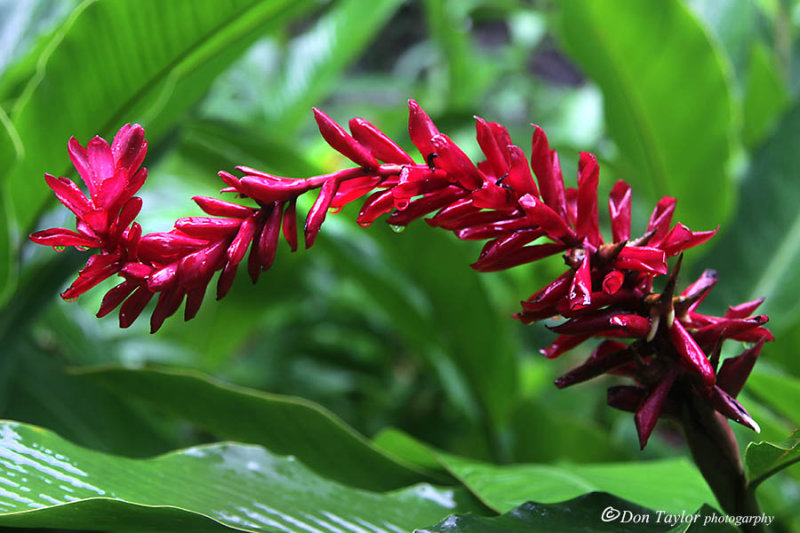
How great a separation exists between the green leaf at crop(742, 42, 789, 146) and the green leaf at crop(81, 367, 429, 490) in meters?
0.97

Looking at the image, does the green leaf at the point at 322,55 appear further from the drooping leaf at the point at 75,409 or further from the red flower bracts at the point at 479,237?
the red flower bracts at the point at 479,237

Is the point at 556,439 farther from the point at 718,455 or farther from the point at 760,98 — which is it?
the point at 760,98

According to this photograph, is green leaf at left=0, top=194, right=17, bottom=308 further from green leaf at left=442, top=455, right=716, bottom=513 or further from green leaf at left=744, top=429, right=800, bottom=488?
green leaf at left=744, top=429, right=800, bottom=488

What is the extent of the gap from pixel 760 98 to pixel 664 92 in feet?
1.29

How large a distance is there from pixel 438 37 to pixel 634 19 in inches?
30.0

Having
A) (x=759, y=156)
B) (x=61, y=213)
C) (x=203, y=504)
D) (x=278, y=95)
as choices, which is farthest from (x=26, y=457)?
(x=278, y=95)

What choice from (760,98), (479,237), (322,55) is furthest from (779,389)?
(322,55)

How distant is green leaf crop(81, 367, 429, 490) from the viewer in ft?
2.00

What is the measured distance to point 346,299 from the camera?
5.22 feet

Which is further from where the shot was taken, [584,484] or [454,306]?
[454,306]

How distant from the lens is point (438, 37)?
1688mm

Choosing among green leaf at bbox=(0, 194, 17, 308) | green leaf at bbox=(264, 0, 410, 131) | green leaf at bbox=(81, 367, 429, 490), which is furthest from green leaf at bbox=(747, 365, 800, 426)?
green leaf at bbox=(264, 0, 410, 131)

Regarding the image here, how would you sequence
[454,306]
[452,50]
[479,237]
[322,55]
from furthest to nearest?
[452,50] → [322,55] → [454,306] → [479,237]

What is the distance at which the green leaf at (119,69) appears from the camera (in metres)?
0.66
